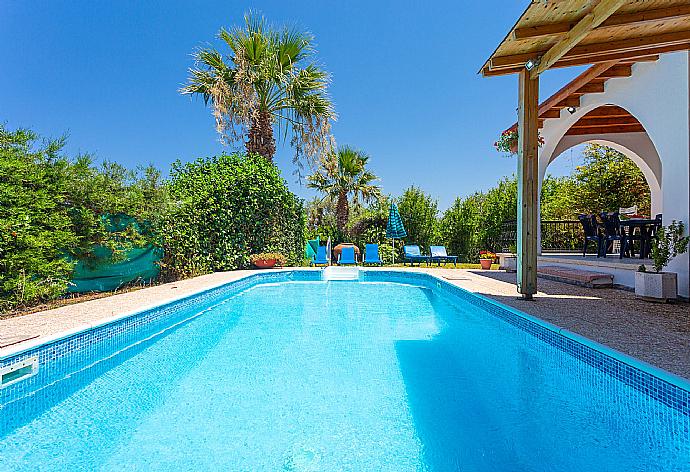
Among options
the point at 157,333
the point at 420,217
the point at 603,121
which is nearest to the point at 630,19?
the point at 603,121

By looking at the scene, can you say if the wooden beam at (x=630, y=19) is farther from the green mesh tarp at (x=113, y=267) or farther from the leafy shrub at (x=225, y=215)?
the leafy shrub at (x=225, y=215)

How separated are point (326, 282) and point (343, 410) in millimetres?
7145

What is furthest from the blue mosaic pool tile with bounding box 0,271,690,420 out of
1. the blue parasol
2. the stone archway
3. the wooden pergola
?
the blue parasol

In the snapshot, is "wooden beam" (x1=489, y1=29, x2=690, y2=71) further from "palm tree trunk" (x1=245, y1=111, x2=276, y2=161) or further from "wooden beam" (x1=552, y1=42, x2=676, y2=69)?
"palm tree trunk" (x1=245, y1=111, x2=276, y2=161)

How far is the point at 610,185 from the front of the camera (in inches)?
510

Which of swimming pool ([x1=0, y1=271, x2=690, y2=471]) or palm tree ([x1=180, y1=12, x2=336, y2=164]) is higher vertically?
palm tree ([x1=180, y1=12, x2=336, y2=164])

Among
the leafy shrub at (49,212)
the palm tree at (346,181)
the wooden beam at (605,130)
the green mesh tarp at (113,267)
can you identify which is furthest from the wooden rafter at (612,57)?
the palm tree at (346,181)

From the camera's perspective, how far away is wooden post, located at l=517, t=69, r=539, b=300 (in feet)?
17.6

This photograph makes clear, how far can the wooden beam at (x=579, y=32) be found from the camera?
143 inches

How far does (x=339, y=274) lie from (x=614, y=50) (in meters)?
7.56

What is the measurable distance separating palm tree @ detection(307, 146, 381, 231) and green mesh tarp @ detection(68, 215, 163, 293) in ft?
31.0

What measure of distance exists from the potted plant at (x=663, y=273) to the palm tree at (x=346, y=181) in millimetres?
11964

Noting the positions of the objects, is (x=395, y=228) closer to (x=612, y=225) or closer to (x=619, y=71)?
(x=612, y=225)

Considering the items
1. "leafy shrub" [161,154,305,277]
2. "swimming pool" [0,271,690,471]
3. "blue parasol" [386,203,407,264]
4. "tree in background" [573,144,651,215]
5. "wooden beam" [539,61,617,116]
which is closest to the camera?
"swimming pool" [0,271,690,471]
